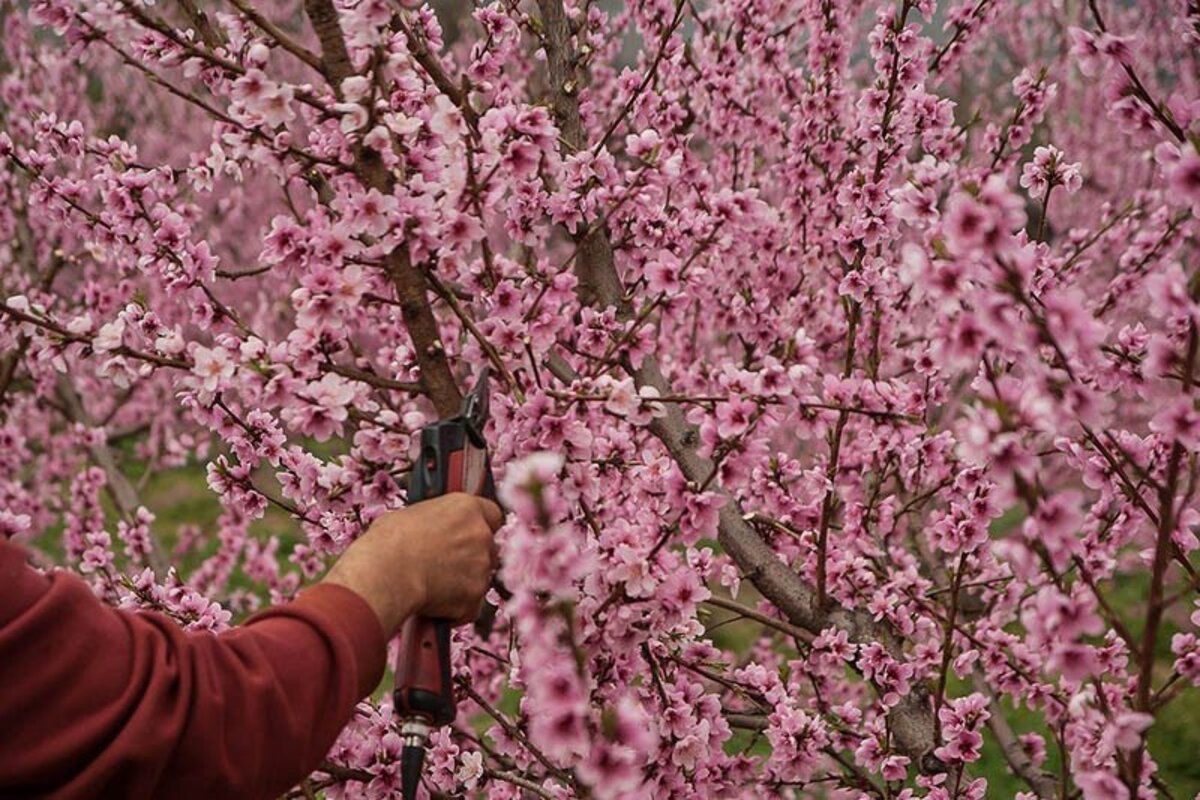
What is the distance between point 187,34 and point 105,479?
3.85m

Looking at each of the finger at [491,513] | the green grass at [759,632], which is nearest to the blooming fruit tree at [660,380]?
the finger at [491,513]

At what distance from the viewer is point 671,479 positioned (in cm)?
199

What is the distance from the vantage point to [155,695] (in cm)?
124

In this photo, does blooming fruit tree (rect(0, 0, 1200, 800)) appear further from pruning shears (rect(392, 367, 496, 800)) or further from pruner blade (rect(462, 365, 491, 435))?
pruning shears (rect(392, 367, 496, 800))

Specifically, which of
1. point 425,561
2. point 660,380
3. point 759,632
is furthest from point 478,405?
point 759,632

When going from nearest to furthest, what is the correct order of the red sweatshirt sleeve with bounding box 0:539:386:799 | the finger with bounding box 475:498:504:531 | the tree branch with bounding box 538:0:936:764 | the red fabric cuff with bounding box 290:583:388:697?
1. the red sweatshirt sleeve with bounding box 0:539:386:799
2. the red fabric cuff with bounding box 290:583:388:697
3. the finger with bounding box 475:498:504:531
4. the tree branch with bounding box 538:0:936:764

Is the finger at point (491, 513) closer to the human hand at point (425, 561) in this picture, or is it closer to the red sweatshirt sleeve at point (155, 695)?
the human hand at point (425, 561)

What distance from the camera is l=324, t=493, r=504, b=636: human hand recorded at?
156 centimetres

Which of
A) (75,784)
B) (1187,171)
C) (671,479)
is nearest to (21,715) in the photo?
(75,784)

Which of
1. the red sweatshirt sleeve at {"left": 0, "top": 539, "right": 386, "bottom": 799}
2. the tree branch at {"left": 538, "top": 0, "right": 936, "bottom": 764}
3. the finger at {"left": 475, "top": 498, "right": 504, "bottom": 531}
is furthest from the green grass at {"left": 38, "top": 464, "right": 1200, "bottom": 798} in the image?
the red sweatshirt sleeve at {"left": 0, "top": 539, "right": 386, "bottom": 799}

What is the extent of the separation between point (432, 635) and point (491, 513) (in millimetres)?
272

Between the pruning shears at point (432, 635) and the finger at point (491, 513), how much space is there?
81 millimetres

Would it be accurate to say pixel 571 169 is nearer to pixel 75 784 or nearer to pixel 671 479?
pixel 671 479

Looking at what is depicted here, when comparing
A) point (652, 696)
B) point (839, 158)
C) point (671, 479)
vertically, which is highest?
point (839, 158)
